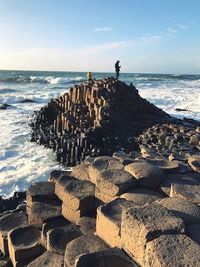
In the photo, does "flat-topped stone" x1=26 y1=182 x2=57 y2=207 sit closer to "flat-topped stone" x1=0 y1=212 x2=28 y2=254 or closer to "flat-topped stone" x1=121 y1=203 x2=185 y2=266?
"flat-topped stone" x1=0 y1=212 x2=28 y2=254

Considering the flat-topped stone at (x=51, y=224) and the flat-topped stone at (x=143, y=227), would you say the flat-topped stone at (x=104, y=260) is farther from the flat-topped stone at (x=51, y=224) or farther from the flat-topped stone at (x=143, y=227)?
the flat-topped stone at (x=51, y=224)

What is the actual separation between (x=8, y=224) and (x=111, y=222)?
1582 millimetres

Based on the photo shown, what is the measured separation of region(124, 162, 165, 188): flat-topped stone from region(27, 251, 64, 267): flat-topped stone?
1.01 metres

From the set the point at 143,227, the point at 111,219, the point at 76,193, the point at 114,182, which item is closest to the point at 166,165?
the point at 114,182

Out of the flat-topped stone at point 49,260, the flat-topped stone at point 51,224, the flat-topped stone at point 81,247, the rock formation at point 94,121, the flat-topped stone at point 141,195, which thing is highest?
the flat-topped stone at point 141,195

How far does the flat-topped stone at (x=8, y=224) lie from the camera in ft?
11.6

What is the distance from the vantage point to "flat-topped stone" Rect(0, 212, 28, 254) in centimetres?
353

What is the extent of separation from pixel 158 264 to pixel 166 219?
0.42 metres

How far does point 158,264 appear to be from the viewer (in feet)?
6.71

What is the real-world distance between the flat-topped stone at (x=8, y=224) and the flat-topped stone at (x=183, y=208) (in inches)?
66.8

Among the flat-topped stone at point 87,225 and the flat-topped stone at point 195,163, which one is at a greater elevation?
the flat-topped stone at point 195,163

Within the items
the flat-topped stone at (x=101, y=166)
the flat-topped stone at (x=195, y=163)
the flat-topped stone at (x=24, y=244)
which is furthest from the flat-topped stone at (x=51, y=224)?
the flat-topped stone at (x=195, y=163)

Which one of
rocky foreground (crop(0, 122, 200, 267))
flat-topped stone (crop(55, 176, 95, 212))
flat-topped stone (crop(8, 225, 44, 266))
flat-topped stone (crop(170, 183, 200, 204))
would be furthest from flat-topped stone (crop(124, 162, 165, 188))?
flat-topped stone (crop(8, 225, 44, 266))

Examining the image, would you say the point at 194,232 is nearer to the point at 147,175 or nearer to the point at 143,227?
the point at 143,227
